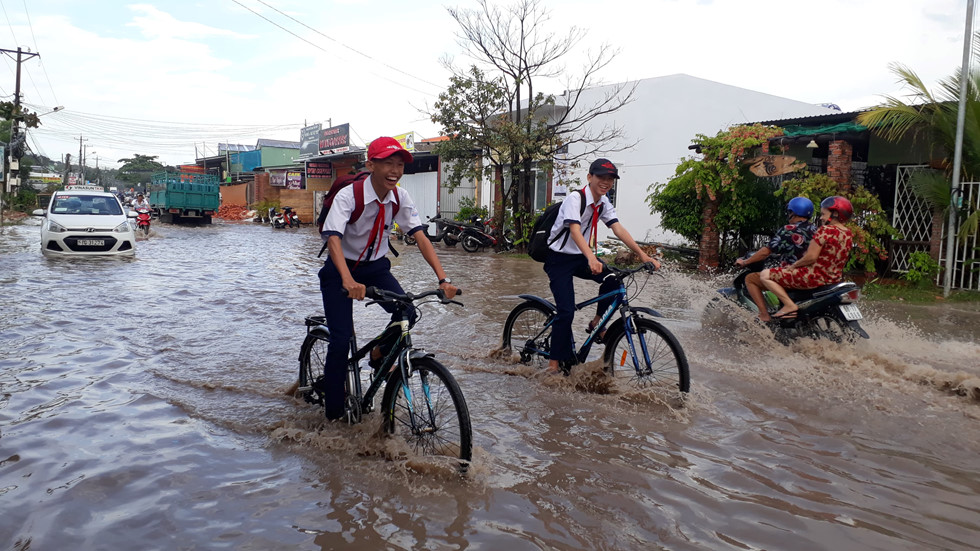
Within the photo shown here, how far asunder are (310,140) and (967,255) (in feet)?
135

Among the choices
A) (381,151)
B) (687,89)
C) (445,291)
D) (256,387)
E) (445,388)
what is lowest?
(256,387)

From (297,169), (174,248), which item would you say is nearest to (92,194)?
(174,248)

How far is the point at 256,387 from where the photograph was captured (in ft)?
19.0

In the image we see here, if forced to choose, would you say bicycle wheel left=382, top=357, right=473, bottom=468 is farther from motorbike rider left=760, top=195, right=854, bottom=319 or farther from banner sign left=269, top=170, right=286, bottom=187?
banner sign left=269, top=170, right=286, bottom=187

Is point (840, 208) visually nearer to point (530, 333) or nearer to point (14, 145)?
point (530, 333)

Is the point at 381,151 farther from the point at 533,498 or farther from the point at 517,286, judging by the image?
the point at 517,286

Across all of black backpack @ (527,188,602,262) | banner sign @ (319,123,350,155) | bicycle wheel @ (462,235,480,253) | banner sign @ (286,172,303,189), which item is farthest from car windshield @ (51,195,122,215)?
banner sign @ (286,172,303,189)

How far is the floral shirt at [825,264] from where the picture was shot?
21.8ft

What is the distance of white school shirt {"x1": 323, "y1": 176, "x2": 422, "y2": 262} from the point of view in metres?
4.11

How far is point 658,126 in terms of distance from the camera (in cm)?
2003

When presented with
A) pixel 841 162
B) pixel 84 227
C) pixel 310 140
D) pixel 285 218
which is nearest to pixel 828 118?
pixel 841 162

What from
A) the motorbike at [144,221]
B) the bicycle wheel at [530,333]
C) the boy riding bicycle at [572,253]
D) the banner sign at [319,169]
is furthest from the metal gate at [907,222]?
the banner sign at [319,169]

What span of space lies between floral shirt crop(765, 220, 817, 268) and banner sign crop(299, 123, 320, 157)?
1582 inches

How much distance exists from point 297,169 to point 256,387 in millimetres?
43037
